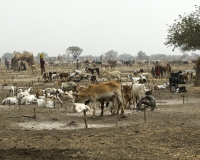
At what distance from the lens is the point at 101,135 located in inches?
412

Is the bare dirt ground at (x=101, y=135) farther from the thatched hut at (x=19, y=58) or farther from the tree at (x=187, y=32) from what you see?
the thatched hut at (x=19, y=58)

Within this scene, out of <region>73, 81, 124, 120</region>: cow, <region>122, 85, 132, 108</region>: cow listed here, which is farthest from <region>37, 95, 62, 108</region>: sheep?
<region>122, 85, 132, 108</region>: cow

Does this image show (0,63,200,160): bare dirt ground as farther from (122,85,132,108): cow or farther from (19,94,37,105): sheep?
(19,94,37,105): sheep

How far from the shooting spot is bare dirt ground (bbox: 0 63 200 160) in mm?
8547

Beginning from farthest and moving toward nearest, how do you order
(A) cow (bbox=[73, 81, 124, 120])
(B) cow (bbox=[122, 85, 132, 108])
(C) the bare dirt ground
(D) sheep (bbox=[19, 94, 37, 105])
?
(D) sheep (bbox=[19, 94, 37, 105])
(B) cow (bbox=[122, 85, 132, 108])
(A) cow (bbox=[73, 81, 124, 120])
(C) the bare dirt ground

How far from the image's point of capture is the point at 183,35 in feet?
84.1

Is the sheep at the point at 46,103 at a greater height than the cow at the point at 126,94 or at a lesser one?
lesser

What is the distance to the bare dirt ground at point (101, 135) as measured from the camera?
28.0 ft

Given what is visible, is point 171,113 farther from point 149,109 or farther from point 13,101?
point 13,101

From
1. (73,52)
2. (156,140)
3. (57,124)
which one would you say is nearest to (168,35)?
(57,124)

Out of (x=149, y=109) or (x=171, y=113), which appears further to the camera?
(x=149, y=109)

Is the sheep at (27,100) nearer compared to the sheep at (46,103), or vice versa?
the sheep at (46,103)

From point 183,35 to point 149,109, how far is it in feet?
37.3

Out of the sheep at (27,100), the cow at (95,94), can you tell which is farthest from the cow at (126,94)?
the sheep at (27,100)
